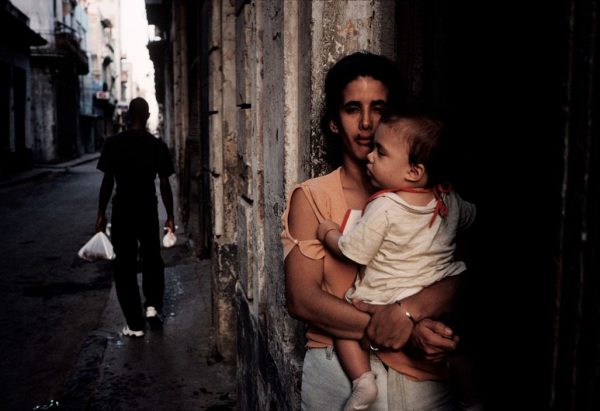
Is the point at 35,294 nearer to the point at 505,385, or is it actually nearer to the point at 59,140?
the point at 505,385

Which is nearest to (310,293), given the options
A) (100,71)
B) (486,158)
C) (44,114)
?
(486,158)

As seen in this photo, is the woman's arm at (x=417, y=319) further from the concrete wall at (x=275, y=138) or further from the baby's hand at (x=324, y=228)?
the concrete wall at (x=275, y=138)

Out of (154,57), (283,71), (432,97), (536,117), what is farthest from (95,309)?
(154,57)

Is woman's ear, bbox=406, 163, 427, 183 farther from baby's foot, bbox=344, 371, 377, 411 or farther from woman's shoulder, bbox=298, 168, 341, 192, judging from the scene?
baby's foot, bbox=344, 371, 377, 411

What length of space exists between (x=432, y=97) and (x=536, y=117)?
2.51 ft

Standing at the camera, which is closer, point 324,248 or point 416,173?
point 416,173

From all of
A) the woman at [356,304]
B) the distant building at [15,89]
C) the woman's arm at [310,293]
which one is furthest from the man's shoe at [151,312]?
the distant building at [15,89]

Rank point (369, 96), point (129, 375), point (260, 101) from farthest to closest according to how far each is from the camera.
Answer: point (129, 375)
point (260, 101)
point (369, 96)

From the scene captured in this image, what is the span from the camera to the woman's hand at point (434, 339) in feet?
4.33

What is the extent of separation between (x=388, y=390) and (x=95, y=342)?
3859 mm

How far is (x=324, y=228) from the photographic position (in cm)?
152

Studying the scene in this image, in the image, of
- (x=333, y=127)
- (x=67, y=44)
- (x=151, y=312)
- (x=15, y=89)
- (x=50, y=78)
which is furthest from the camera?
(x=67, y=44)

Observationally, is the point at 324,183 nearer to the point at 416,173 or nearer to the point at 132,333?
the point at 416,173

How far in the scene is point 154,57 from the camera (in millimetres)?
16281
